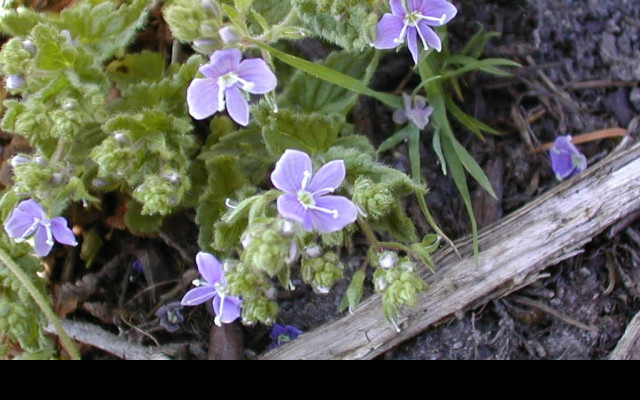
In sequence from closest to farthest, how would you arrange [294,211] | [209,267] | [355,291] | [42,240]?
[294,211]
[355,291]
[209,267]
[42,240]

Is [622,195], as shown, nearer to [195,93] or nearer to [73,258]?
[195,93]

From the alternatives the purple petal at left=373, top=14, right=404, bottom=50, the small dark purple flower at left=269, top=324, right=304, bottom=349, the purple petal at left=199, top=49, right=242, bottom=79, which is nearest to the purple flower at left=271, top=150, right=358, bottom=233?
the purple petal at left=199, top=49, right=242, bottom=79

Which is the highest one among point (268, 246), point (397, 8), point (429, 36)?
point (397, 8)

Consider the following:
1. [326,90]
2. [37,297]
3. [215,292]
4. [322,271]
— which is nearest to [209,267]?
[215,292]

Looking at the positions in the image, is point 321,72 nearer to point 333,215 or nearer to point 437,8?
point 437,8

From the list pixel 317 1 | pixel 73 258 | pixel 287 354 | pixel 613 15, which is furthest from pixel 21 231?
pixel 613 15

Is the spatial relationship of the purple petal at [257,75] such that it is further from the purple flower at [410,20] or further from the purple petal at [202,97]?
the purple flower at [410,20]
